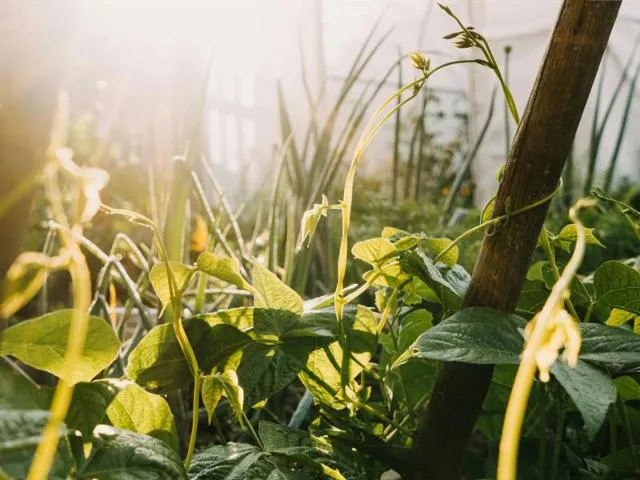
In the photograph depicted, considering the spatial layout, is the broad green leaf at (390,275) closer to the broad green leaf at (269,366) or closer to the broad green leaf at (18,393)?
the broad green leaf at (269,366)

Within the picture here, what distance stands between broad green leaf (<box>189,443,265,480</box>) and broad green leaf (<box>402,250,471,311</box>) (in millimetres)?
155

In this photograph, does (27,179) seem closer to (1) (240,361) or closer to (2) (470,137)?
(1) (240,361)

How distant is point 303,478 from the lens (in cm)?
38

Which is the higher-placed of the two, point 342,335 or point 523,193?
point 523,193

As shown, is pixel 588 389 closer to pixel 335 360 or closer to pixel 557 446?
pixel 557 446

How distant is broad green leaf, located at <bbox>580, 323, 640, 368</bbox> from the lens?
1.18 ft

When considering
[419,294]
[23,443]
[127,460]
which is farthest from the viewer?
[419,294]

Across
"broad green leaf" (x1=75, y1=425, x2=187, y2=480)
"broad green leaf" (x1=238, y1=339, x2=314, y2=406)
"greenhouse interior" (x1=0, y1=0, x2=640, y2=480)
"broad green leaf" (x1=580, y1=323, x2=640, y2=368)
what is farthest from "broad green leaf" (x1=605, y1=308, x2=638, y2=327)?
"broad green leaf" (x1=75, y1=425, x2=187, y2=480)

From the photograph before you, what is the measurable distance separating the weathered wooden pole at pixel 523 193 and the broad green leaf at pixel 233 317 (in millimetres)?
136

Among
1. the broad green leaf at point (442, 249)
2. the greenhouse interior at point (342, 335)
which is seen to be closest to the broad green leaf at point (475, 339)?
the greenhouse interior at point (342, 335)

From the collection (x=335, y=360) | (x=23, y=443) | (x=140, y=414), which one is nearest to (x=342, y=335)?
(x=335, y=360)

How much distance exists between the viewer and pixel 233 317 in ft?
1.53

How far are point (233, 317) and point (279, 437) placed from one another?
86 mm

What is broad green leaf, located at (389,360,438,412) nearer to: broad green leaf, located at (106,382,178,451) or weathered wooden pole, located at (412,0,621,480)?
weathered wooden pole, located at (412,0,621,480)
